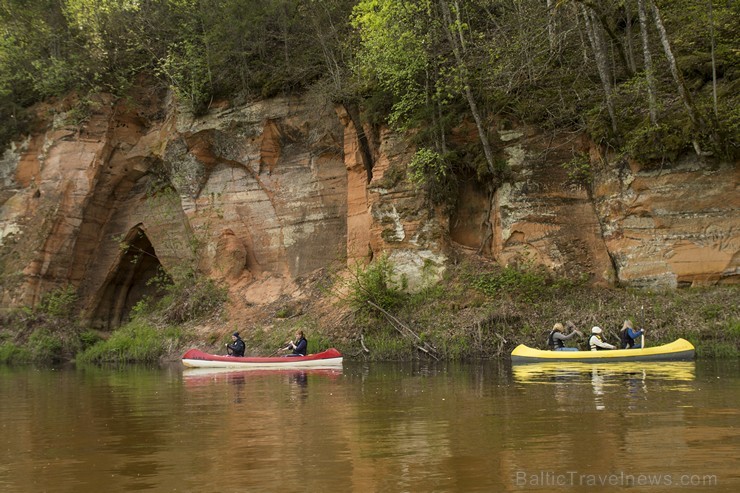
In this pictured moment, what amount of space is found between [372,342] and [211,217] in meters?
11.6

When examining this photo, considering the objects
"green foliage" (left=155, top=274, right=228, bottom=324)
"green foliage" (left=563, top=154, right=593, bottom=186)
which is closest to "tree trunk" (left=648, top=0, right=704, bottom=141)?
"green foliage" (left=563, top=154, right=593, bottom=186)

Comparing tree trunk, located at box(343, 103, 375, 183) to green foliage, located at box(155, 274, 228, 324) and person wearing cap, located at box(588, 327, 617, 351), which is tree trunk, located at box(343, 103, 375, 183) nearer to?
green foliage, located at box(155, 274, 228, 324)

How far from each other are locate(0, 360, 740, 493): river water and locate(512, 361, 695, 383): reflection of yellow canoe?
144mm

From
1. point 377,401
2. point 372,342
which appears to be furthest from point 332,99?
point 377,401

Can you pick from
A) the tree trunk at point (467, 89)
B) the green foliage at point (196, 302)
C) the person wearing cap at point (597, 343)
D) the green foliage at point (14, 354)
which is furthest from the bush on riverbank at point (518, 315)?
the green foliage at point (14, 354)

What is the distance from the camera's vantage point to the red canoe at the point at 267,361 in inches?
789

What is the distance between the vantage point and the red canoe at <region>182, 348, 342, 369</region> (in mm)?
20031

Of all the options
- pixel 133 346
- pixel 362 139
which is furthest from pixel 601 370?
pixel 133 346

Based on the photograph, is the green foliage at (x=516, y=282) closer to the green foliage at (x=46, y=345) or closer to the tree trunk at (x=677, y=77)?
the tree trunk at (x=677, y=77)

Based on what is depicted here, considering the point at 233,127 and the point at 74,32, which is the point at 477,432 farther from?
the point at 74,32

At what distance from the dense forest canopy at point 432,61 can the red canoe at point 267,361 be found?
6974 mm

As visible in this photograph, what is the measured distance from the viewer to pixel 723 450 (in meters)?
6.61

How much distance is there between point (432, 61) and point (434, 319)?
8530mm

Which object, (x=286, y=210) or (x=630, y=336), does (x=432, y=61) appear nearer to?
(x=286, y=210)
